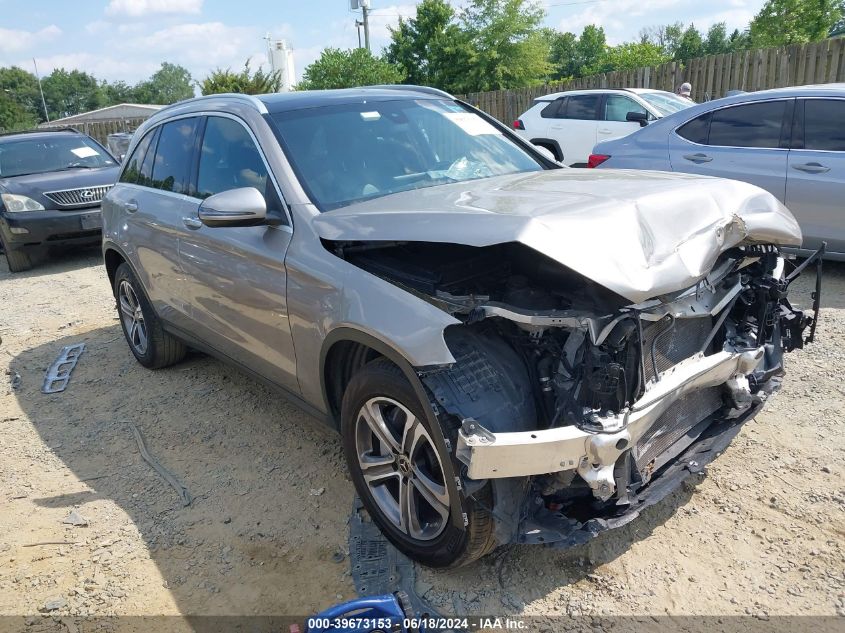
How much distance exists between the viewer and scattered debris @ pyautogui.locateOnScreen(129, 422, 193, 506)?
138 inches

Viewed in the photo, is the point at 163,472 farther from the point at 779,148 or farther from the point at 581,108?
the point at 581,108

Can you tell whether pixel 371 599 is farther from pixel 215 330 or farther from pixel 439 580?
pixel 215 330

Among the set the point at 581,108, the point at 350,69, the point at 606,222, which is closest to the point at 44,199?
the point at 581,108

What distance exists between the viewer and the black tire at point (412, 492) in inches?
92.4

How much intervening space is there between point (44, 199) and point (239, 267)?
7181 mm

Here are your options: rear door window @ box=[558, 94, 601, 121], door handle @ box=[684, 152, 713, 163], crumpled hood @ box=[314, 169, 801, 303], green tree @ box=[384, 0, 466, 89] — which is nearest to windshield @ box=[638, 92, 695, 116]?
rear door window @ box=[558, 94, 601, 121]

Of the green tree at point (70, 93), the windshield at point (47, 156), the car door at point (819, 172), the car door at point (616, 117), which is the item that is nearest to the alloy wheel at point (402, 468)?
the car door at point (819, 172)

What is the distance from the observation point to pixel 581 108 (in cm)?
1136

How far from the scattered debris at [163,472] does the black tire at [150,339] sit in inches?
33.3

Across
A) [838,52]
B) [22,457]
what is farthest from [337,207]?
[838,52]

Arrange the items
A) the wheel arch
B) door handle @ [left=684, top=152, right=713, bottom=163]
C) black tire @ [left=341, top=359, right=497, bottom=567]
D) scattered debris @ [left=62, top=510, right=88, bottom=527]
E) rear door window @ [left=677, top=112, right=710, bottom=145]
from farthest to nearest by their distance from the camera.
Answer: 1. rear door window @ [left=677, top=112, right=710, bottom=145]
2. door handle @ [left=684, top=152, right=713, bottom=163]
3. scattered debris @ [left=62, top=510, right=88, bottom=527]
4. the wheel arch
5. black tire @ [left=341, top=359, right=497, bottom=567]

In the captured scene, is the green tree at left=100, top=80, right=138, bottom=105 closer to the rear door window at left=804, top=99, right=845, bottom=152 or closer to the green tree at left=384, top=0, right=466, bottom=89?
the green tree at left=384, top=0, right=466, bottom=89

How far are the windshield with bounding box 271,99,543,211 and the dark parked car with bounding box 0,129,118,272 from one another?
6842 millimetres

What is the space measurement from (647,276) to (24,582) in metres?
3.01
